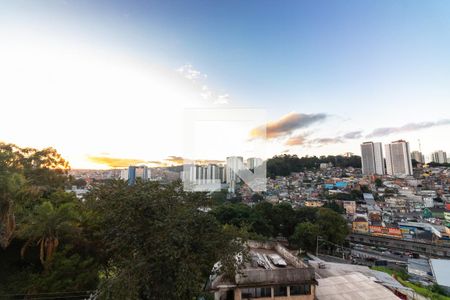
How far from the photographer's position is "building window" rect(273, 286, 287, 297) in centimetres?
677

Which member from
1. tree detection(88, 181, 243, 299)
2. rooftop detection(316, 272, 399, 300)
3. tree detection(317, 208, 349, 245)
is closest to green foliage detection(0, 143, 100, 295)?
tree detection(88, 181, 243, 299)

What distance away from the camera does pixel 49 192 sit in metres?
12.2

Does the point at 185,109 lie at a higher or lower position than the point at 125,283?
higher

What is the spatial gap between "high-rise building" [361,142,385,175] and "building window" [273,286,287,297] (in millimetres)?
74810

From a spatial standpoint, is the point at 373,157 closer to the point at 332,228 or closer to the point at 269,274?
the point at 332,228

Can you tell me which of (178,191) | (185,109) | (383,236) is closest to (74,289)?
(178,191)

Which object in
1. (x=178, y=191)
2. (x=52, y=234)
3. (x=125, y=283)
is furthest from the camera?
(x=52, y=234)

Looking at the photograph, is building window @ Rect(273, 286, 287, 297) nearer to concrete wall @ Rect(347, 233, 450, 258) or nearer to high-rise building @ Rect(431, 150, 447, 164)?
concrete wall @ Rect(347, 233, 450, 258)

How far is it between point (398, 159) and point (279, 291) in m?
79.8

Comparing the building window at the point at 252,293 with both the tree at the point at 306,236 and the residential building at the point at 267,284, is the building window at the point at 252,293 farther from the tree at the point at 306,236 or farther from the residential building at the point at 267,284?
the tree at the point at 306,236

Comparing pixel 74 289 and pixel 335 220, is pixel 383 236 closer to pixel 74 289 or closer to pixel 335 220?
pixel 335 220

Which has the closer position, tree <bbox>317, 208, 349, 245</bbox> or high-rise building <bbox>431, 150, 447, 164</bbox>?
tree <bbox>317, 208, 349, 245</bbox>

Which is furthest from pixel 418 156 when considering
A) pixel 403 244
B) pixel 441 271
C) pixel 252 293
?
pixel 252 293

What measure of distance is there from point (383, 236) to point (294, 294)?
89.8 ft
